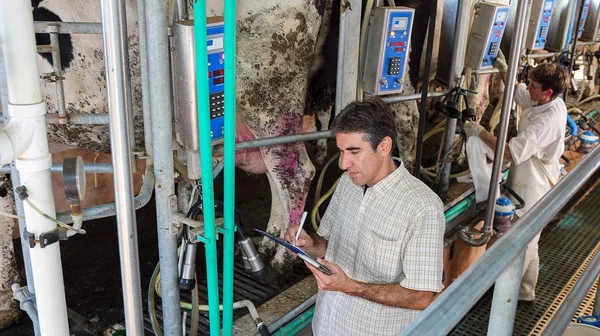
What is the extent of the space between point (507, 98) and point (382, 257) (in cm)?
191

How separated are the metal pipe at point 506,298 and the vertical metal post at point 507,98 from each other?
236 cm

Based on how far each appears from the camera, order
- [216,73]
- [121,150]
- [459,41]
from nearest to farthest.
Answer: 1. [121,150]
2. [216,73]
3. [459,41]

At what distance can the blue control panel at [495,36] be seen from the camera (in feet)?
16.3

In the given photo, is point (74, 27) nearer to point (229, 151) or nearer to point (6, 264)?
point (229, 151)

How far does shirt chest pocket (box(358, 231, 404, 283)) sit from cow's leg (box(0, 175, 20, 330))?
6.58 feet

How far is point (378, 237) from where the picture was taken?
2.29 meters

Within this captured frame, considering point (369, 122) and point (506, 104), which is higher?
point (369, 122)

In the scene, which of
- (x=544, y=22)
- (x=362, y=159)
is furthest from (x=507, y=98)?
(x=544, y=22)

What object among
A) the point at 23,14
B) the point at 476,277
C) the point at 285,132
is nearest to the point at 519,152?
the point at 285,132

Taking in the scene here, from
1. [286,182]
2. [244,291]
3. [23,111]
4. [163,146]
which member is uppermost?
[23,111]

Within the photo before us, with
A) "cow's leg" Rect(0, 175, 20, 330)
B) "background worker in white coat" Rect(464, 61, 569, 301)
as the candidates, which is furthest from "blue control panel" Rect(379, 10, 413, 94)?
"cow's leg" Rect(0, 175, 20, 330)

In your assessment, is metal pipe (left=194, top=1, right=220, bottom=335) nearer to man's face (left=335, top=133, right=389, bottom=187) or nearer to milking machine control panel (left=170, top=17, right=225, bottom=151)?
milking machine control panel (left=170, top=17, right=225, bottom=151)

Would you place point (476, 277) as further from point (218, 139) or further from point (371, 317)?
point (218, 139)

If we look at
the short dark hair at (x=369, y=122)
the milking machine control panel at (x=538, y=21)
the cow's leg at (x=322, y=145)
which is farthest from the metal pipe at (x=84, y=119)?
the milking machine control panel at (x=538, y=21)
